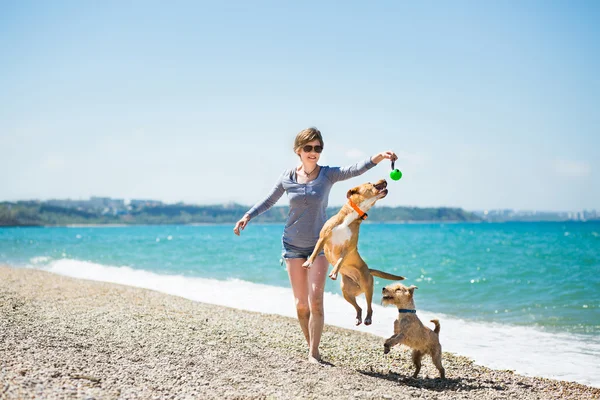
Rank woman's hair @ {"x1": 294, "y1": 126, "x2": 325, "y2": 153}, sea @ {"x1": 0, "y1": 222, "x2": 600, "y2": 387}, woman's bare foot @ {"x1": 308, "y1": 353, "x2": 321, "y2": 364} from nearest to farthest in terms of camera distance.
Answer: woman's hair @ {"x1": 294, "y1": 126, "x2": 325, "y2": 153} < woman's bare foot @ {"x1": 308, "y1": 353, "x2": 321, "y2": 364} < sea @ {"x1": 0, "y1": 222, "x2": 600, "y2": 387}

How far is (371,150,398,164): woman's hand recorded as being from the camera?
5.06m

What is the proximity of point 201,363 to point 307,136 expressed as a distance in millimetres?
2861

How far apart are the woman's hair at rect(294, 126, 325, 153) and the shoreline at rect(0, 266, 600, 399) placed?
2.55 meters

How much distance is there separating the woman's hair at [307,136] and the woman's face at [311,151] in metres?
0.03

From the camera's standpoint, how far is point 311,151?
5746 millimetres

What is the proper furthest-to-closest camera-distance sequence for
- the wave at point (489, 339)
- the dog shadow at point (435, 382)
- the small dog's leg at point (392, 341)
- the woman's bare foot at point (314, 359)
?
the wave at point (489, 339)
the woman's bare foot at point (314, 359)
the dog shadow at point (435, 382)
the small dog's leg at point (392, 341)

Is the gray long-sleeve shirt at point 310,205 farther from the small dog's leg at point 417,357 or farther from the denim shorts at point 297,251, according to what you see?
the small dog's leg at point 417,357

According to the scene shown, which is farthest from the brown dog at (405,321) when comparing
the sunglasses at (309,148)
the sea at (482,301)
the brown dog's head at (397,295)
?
the sunglasses at (309,148)

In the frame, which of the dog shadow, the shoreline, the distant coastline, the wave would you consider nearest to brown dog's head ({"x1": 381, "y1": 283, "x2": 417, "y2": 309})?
the shoreline

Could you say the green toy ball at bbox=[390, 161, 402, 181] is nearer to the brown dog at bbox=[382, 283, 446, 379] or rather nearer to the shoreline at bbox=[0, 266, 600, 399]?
the brown dog at bbox=[382, 283, 446, 379]

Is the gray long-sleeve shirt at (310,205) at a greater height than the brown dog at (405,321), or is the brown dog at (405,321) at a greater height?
the gray long-sleeve shirt at (310,205)

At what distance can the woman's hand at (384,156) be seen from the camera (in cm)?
506

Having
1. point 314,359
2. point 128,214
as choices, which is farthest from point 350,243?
point 128,214

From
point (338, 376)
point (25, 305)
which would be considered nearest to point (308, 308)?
point (338, 376)
